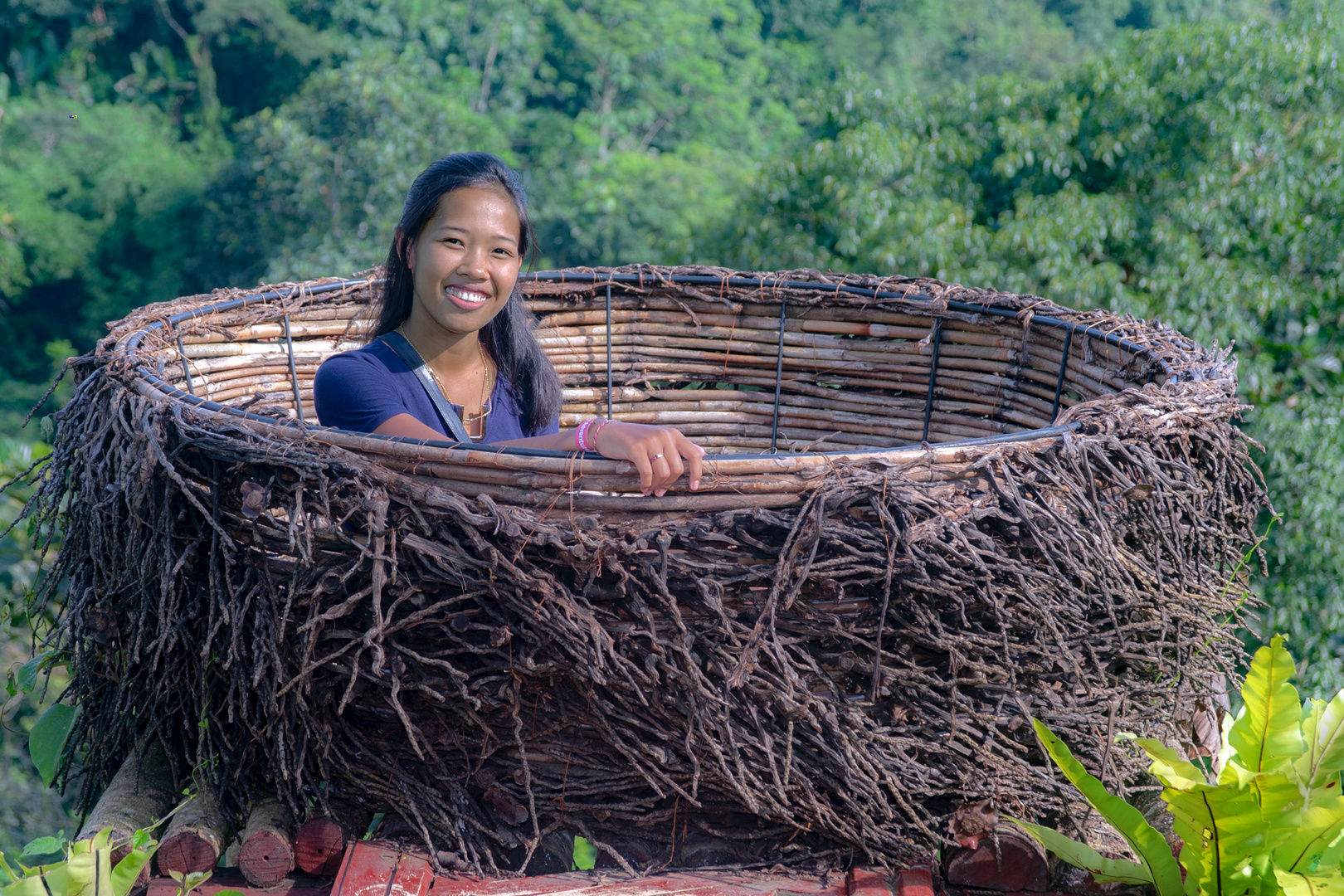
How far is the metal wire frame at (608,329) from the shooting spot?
54.4 inches

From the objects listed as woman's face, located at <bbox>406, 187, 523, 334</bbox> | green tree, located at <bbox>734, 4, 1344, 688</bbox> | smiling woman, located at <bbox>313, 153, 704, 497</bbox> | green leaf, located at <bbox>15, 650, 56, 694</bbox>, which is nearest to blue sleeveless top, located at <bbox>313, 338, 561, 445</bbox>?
smiling woman, located at <bbox>313, 153, 704, 497</bbox>

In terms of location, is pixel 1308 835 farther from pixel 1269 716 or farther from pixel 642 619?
pixel 642 619

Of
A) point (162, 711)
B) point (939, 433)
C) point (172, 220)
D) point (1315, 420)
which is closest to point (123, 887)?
point (162, 711)

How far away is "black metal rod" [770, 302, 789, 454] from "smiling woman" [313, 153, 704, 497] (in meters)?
0.89

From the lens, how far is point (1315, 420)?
18.6 feet

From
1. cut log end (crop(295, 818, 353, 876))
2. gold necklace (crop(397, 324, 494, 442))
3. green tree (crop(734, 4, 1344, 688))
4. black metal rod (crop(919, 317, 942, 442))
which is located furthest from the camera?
green tree (crop(734, 4, 1344, 688))

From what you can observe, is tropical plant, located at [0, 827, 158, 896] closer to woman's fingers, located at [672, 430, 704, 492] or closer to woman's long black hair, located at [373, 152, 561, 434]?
woman's fingers, located at [672, 430, 704, 492]

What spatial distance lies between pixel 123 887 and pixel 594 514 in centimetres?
75

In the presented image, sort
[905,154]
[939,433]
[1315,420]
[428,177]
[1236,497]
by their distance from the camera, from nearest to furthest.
Answer: [1236,497] < [428,177] < [939,433] < [1315,420] < [905,154]

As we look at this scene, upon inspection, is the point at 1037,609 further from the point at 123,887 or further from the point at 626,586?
the point at 123,887

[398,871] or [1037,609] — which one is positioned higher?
[1037,609]

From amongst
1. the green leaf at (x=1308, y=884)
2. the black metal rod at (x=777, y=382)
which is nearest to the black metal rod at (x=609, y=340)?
the black metal rod at (x=777, y=382)

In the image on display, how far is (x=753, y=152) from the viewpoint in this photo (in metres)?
21.9

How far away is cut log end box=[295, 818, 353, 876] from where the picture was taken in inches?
58.4
